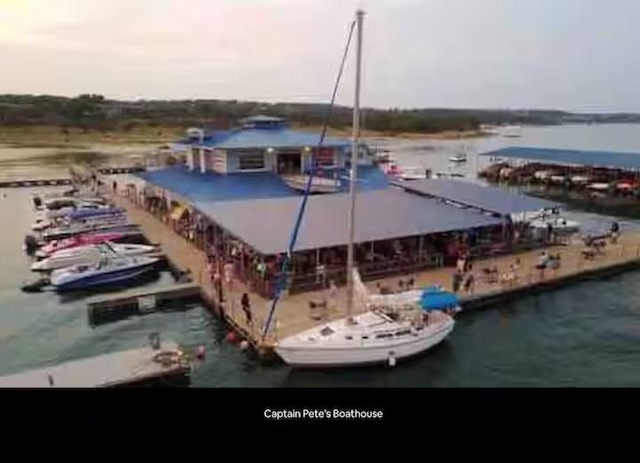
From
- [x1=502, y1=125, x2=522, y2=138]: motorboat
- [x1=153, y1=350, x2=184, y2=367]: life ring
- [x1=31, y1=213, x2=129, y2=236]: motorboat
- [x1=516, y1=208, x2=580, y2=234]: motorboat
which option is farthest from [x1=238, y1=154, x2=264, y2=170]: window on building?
[x1=502, y1=125, x2=522, y2=138]: motorboat

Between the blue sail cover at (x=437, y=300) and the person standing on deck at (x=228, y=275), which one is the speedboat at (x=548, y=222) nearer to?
the blue sail cover at (x=437, y=300)

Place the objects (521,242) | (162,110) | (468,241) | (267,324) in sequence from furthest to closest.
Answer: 1. (521,242)
2. (468,241)
3. (267,324)
4. (162,110)

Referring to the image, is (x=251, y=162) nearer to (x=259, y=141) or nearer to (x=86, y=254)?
(x=259, y=141)

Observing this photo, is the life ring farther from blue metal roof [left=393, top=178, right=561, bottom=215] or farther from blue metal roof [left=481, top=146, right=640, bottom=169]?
blue metal roof [left=481, top=146, right=640, bottom=169]
